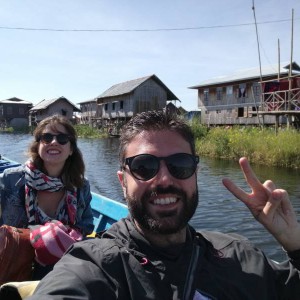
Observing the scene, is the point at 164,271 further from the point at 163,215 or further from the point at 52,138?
the point at 52,138

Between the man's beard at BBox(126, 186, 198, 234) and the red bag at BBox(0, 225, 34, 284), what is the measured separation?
4.13 feet

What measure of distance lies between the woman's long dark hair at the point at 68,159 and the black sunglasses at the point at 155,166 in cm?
199

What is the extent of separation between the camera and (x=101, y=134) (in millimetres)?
48938

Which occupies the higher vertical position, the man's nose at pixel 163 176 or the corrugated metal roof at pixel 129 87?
the corrugated metal roof at pixel 129 87

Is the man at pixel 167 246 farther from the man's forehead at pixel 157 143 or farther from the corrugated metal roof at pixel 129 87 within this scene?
the corrugated metal roof at pixel 129 87

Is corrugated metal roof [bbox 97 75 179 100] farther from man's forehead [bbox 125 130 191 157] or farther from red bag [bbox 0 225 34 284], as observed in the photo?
man's forehead [bbox 125 130 191 157]

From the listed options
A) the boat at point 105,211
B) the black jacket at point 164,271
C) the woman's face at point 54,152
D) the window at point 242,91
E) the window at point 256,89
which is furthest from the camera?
the window at point 242,91

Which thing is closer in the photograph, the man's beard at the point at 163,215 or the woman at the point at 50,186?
the man's beard at the point at 163,215

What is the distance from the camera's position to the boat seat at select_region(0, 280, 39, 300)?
1.81 meters

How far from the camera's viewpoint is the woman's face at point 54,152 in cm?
377

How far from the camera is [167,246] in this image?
1854 millimetres

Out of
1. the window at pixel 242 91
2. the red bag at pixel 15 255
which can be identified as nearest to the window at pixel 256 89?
the window at pixel 242 91

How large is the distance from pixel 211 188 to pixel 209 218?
3.77 meters

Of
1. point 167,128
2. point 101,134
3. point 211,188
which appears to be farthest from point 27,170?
point 101,134
